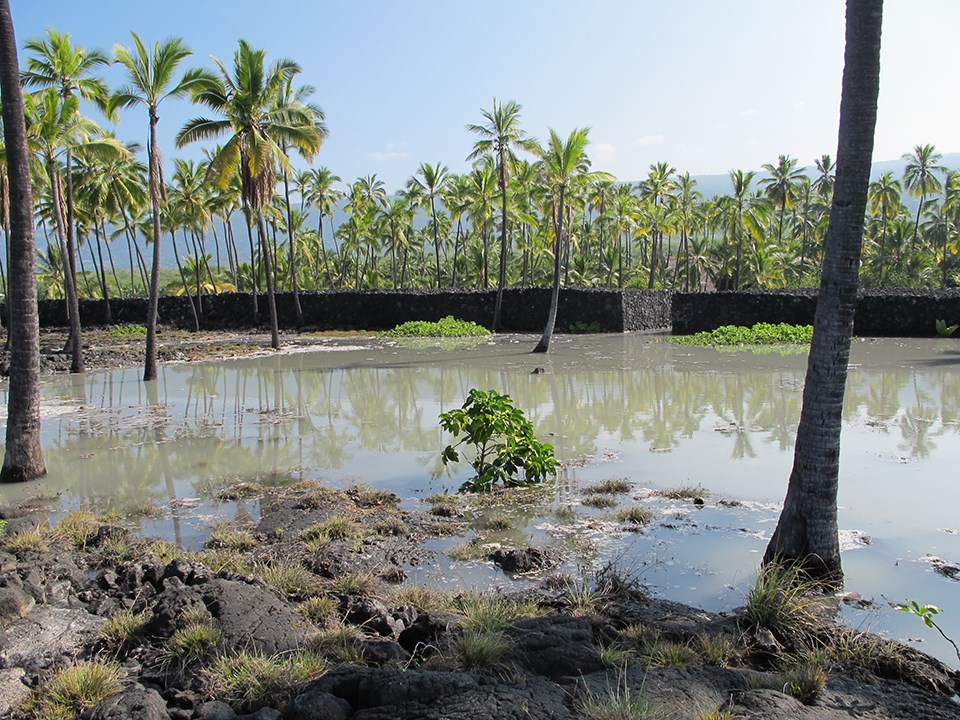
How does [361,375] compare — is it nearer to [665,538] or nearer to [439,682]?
[665,538]

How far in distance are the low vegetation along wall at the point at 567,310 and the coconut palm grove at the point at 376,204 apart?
2.15 m

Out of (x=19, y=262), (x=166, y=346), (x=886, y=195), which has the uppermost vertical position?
(x=886, y=195)

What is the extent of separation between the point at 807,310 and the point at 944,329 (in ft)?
16.4

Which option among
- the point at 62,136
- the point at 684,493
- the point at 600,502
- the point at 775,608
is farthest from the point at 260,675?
the point at 62,136

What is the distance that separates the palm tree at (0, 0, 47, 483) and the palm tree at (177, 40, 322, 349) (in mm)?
17090

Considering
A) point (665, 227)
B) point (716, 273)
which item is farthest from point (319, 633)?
point (716, 273)

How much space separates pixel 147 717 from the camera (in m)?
4.41

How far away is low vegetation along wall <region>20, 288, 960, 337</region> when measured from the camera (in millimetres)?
33250

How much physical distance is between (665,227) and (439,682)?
5274 cm

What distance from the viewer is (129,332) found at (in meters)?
Result: 40.5

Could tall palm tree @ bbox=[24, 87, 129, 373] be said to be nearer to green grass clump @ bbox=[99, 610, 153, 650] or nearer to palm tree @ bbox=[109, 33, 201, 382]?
palm tree @ bbox=[109, 33, 201, 382]

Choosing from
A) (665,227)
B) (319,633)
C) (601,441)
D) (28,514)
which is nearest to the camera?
(319,633)

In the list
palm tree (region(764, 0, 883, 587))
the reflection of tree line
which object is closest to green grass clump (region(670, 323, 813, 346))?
the reflection of tree line

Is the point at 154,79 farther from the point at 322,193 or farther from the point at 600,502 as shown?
the point at 322,193
